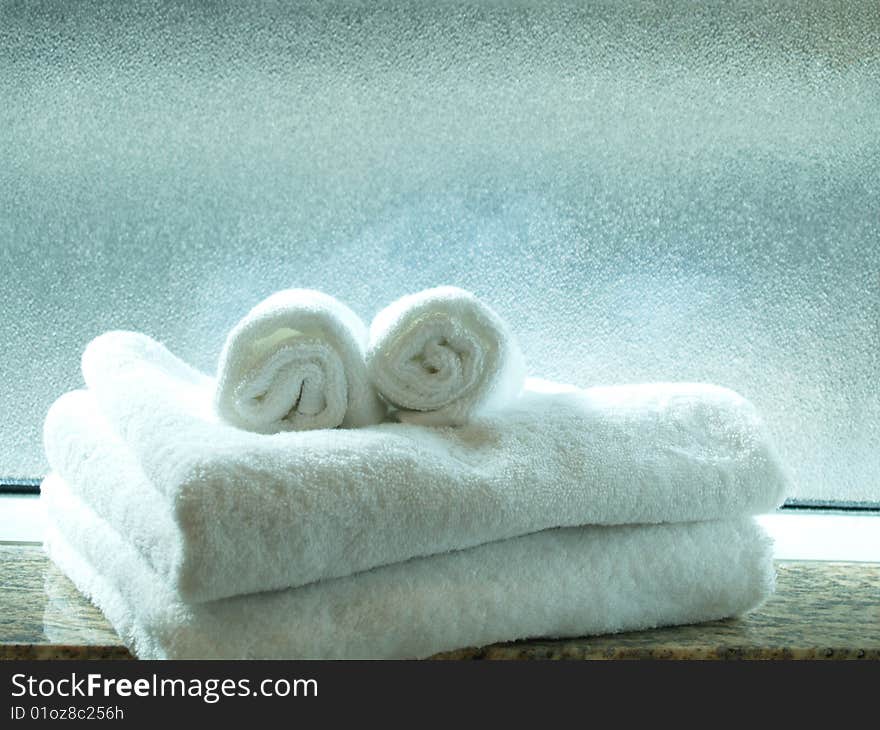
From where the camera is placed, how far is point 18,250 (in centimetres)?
113

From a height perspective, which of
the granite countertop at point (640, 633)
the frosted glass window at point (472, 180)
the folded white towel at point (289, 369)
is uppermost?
the frosted glass window at point (472, 180)

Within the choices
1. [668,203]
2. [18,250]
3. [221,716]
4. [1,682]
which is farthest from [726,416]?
[18,250]

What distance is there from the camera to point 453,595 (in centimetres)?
80

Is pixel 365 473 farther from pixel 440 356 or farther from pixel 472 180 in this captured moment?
pixel 472 180

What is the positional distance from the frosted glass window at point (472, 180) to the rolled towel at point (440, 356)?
0.28m

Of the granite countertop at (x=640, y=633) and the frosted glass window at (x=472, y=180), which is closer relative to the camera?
the granite countertop at (x=640, y=633)

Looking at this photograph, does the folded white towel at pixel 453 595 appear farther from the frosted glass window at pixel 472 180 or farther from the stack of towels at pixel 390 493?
the frosted glass window at pixel 472 180

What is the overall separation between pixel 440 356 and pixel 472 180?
32 cm

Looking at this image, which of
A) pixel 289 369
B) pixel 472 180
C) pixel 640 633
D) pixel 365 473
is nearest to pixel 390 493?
pixel 365 473

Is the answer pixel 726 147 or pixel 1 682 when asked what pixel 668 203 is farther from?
pixel 1 682

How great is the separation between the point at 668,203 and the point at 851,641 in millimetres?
450

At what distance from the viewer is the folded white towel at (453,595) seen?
0.75m

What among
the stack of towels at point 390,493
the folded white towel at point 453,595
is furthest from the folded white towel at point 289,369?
the folded white towel at point 453,595

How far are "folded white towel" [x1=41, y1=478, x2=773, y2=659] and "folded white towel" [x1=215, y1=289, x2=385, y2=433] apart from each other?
128 mm
